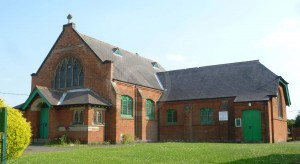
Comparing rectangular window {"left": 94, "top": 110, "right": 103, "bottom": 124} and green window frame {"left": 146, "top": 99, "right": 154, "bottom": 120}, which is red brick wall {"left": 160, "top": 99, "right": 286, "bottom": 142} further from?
rectangular window {"left": 94, "top": 110, "right": 103, "bottom": 124}

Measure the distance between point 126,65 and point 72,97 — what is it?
7.84 meters

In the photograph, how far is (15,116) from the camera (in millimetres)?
14531

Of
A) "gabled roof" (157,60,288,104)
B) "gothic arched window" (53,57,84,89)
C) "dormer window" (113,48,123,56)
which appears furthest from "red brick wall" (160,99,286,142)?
"gothic arched window" (53,57,84,89)

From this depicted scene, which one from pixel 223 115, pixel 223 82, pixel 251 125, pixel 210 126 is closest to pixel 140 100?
pixel 210 126

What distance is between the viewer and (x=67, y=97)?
30.3 m

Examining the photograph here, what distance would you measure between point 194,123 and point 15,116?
2200 centimetres

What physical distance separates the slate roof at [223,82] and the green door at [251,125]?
49.9 inches

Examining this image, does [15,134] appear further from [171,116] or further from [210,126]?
[171,116]

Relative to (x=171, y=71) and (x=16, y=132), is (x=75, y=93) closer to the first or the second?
(x=171, y=71)

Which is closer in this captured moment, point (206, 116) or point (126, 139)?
point (126, 139)

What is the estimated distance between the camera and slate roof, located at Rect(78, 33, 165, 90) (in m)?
32.6

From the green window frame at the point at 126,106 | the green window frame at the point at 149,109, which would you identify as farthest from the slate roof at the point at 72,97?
the green window frame at the point at 149,109

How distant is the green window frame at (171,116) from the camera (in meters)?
35.4

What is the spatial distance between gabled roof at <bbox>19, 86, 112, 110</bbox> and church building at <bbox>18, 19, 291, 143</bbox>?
0.28ft
